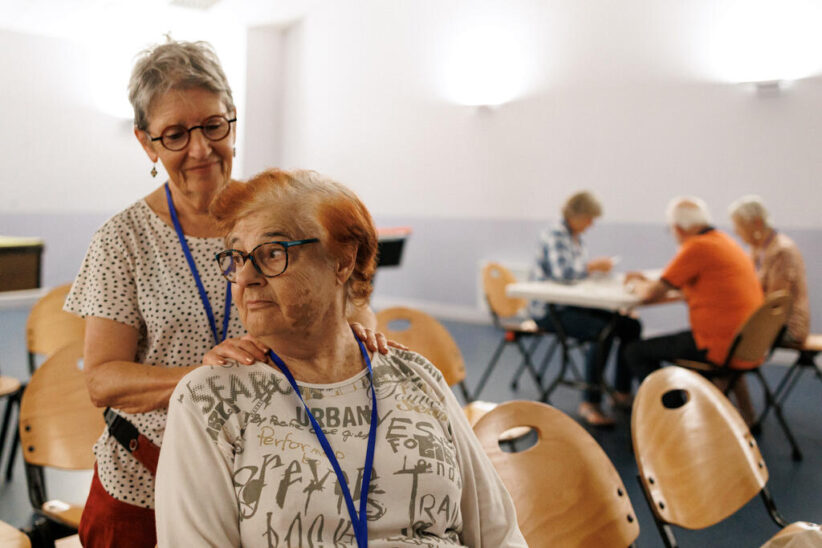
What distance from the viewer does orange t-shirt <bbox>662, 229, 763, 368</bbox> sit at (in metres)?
3.97

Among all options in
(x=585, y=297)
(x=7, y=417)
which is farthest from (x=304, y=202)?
(x=585, y=297)

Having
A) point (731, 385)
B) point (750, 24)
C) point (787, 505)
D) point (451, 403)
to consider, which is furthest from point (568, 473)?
point (750, 24)

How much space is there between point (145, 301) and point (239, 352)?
0.27 metres

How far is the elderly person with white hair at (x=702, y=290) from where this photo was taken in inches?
157

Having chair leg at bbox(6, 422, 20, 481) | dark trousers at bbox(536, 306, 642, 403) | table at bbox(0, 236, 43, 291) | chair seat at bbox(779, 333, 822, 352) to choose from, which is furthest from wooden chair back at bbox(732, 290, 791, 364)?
table at bbox(0, 236, 43, 291)

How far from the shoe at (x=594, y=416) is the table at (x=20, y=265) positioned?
4.00 metres

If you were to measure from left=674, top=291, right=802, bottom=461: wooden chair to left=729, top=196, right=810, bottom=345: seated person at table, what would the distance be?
1.30 feet

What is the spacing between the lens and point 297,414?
1.16m

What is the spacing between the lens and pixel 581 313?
14.7 feet

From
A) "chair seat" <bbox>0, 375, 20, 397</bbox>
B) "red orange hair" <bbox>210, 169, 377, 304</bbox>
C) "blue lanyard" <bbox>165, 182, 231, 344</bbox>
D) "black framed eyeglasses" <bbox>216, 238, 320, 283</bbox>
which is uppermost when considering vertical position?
"red orange hair" <bbox>210, 169, 377, 304</bbox>

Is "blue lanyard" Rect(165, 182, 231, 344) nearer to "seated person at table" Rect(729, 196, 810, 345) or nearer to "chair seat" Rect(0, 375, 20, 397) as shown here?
"chair seat" Rect(0, 375, 20, 397)

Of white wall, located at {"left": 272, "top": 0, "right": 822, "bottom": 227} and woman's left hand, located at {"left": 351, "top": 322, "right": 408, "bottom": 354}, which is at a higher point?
white wall, located at {"left": 272, "top": 0, "right": 822, "bottom": 227}

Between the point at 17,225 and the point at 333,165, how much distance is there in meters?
3.77

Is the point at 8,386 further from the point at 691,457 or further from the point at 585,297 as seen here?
the point at 585,297
